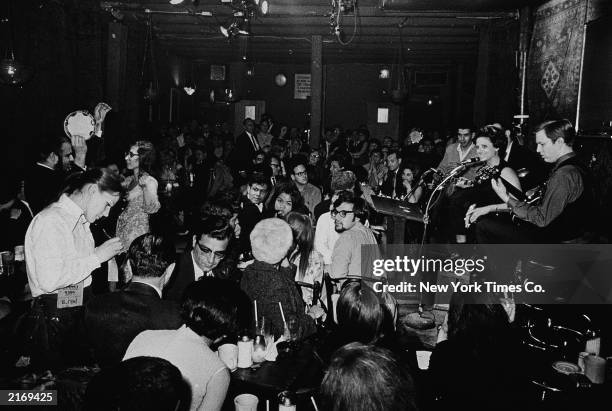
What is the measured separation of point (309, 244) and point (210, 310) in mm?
2041

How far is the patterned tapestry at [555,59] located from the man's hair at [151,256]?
6.04 metres

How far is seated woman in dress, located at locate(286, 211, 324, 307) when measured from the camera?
393cm

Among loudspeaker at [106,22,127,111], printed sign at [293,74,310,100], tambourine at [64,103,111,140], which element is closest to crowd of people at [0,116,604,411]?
tambourine at [64,103,111,140]

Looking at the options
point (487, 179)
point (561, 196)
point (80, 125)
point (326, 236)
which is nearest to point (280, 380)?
point (326, 236)

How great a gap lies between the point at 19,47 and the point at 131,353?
7.74 meters

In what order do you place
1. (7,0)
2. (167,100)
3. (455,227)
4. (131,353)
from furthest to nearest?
(167,100), (7,0), (455,227), (131,353)

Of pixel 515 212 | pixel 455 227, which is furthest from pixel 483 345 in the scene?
pixel 455 227

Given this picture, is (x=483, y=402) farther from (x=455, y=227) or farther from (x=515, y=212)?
(x=455, y=227)

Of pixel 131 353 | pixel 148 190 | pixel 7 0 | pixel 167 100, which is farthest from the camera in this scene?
pixel 167 100

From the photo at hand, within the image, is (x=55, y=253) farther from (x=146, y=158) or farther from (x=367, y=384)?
(x=146, y=158)

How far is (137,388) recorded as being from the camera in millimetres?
1343

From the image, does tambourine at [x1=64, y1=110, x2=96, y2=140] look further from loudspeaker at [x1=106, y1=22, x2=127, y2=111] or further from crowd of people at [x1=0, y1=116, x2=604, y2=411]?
crowd of people at [x1=0, y1=116, x2=604, y2=411]

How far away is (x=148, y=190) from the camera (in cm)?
450

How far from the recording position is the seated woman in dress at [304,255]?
3934mm
